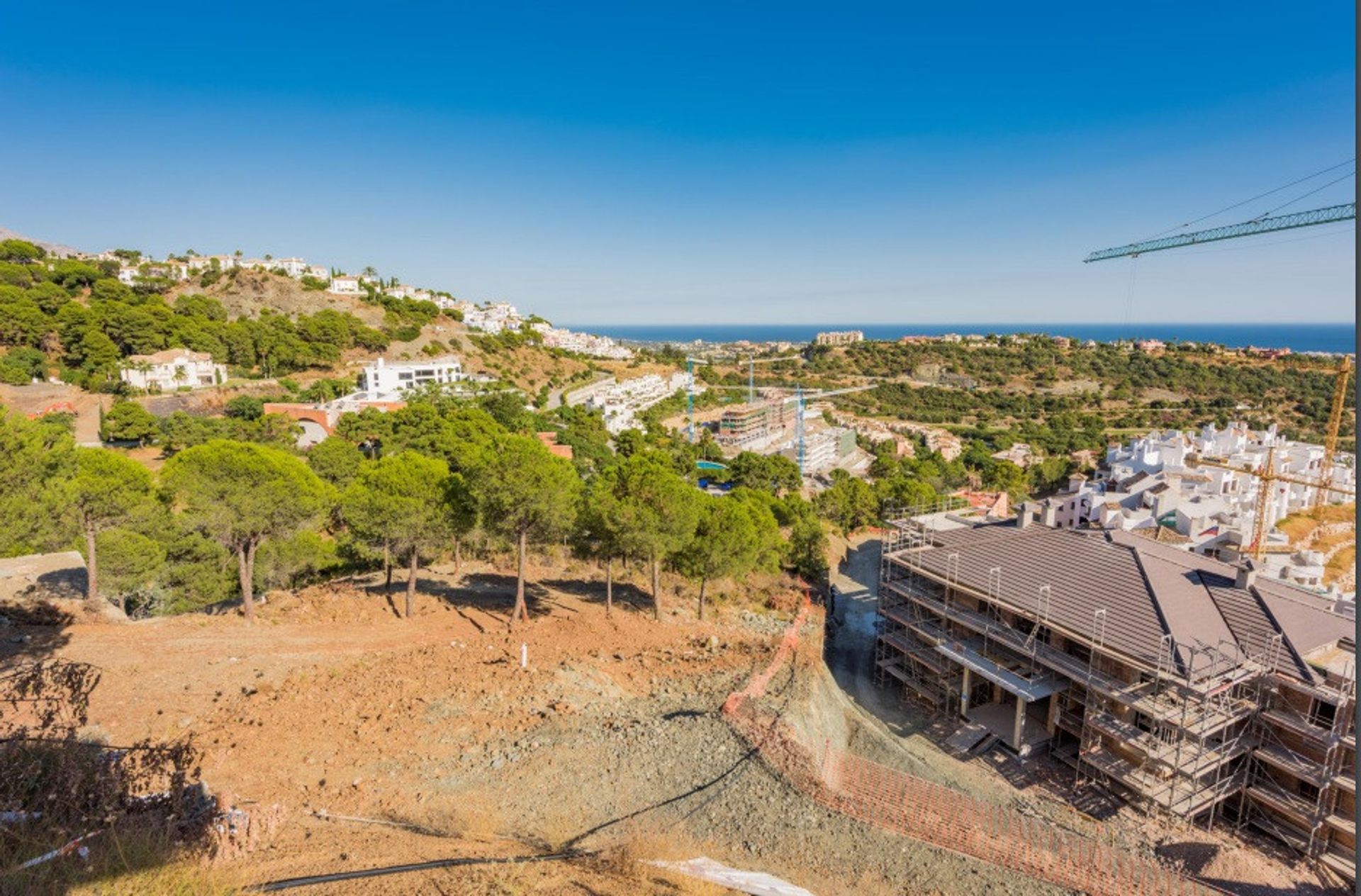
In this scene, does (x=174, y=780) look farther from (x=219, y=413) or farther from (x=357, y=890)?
(x=219, y=413)

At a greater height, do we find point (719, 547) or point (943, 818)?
point (719, 547)

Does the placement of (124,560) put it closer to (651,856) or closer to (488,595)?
(488,595)

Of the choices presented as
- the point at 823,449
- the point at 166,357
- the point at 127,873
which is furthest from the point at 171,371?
the point at 823,449

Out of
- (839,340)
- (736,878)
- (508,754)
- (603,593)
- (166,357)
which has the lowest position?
(603,593)

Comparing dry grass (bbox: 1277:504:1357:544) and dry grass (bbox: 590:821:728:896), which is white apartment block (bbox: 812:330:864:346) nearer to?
dry grass (bbox: 1277:504:1357:544)

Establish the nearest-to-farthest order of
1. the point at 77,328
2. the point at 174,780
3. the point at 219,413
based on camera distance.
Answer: the point at 174,780
the point at 219,413
the point at 77,328

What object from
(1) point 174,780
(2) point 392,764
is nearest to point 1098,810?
(2) point 392,764

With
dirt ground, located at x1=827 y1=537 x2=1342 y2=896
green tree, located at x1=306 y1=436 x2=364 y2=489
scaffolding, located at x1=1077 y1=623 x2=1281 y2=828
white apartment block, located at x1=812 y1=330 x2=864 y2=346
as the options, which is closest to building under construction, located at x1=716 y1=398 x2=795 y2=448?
green tree, located at x1=306 y1=436 x2=364 y2=489
